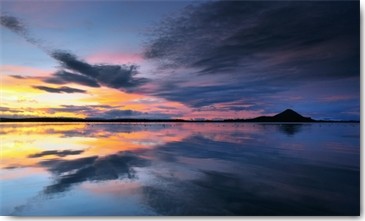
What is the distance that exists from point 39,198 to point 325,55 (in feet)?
16.3

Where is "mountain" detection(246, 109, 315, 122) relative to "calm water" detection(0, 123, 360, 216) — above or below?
above

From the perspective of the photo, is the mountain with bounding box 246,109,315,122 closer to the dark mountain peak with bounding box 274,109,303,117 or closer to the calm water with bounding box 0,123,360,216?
the dark mountain peak with bounding box 274,109,303,117

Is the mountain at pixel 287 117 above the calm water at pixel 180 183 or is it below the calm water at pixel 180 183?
above

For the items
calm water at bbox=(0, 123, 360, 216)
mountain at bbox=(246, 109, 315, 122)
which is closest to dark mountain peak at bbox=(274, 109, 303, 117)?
mountain at bbox=(246, 109, 315, 122)

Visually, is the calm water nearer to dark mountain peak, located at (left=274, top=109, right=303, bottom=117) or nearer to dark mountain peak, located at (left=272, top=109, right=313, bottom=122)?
dark mountain peak, located at (left=272, top=109, right=313, bottom=122)

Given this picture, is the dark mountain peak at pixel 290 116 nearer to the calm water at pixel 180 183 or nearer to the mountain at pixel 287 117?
the mountain at pixel 287 117

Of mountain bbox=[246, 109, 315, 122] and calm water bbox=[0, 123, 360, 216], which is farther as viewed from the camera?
mountain bbox=[246, 109, 315, 122]

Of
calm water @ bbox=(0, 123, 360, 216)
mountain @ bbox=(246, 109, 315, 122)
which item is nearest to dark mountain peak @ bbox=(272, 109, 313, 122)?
mountain @ bbox=(246, 109, 315, 122)

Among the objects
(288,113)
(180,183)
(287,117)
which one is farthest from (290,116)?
(180,183)

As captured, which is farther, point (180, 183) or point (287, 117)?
point (287, 117)

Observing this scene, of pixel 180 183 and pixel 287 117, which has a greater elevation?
pixel 287 117

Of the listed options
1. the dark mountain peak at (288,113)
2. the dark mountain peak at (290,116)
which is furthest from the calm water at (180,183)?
the dark mountain peak at (288,113)

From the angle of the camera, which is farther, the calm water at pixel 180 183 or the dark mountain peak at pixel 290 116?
the dark mountain peak at pixel 290 116

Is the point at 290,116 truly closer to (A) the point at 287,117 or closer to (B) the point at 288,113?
(A) the point at 287,117
